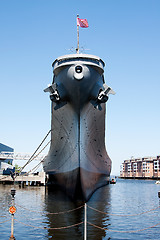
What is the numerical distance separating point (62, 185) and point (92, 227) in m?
9.37

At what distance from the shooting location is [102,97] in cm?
1842

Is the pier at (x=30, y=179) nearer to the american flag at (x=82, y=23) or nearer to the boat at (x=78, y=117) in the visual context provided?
the boat at (x=78, y=117)

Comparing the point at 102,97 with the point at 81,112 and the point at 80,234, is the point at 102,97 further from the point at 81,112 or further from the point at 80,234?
the point at 80,234

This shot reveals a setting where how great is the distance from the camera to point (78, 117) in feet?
55.8

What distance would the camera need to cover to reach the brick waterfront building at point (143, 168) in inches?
3856

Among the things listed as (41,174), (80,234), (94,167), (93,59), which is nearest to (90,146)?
(94,167)

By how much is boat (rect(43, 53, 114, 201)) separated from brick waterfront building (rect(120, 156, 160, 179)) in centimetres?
8325

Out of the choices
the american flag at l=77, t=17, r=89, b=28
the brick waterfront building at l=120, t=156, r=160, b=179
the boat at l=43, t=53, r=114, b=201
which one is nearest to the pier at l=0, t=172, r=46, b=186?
the boat at l=43, t=53, r=114, b=201

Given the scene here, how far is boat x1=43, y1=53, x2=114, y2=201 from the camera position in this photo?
1630 centimetres

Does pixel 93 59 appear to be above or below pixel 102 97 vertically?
above

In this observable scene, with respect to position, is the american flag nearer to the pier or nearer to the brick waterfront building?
the pier

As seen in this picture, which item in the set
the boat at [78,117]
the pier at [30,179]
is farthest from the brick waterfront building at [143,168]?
the boat at [78,117]

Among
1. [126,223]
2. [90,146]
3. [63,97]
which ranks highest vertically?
[63,97]

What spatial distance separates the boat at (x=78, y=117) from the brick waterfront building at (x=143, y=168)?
273 ft
